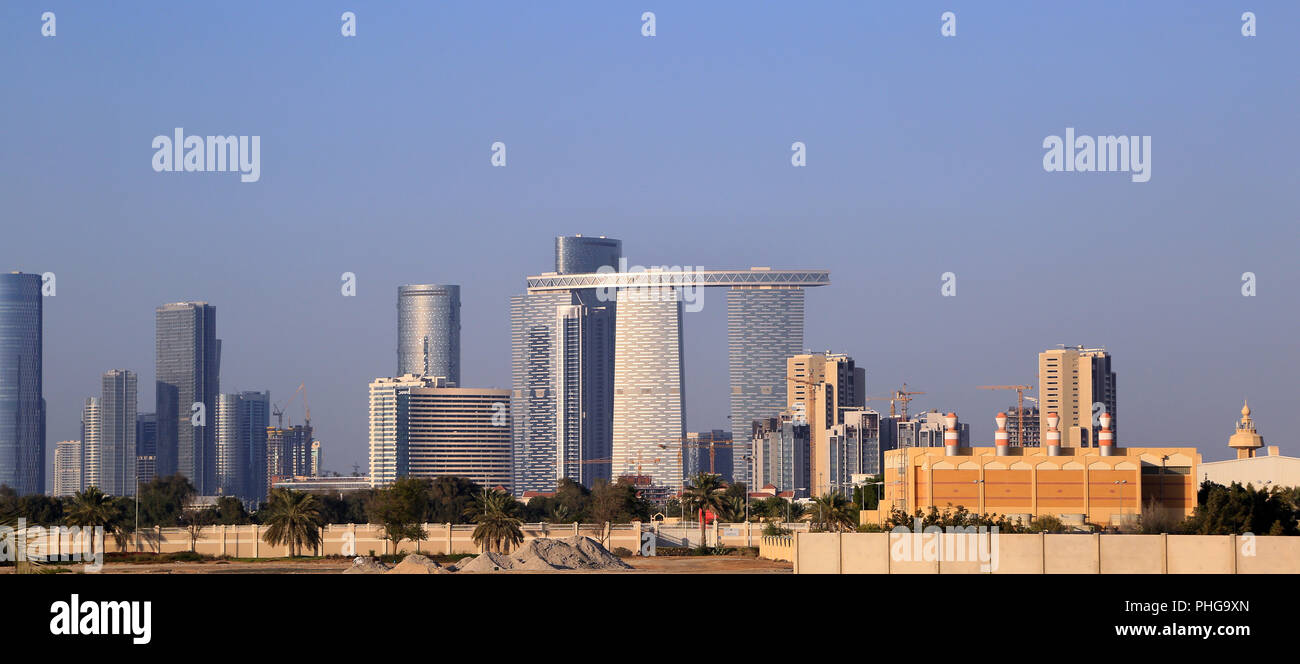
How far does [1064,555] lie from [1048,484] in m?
67.8

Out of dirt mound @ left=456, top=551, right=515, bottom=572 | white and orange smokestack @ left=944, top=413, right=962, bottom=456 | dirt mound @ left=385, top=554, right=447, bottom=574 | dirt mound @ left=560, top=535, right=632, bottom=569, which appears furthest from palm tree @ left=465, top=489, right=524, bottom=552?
white and orange smokestack @ left=944, top=413, right=962, bottom=456

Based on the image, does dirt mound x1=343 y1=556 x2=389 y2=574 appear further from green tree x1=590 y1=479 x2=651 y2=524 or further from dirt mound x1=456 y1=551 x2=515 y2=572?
green tree x1=590 y1=479 x2=651 y2=524

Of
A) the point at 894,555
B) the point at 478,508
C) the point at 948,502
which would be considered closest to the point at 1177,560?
the point at 894,555

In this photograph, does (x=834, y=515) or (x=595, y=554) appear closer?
(x=595, y=554)

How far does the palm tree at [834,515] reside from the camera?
129750mm

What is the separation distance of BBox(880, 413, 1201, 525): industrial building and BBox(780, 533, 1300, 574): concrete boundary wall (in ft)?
208

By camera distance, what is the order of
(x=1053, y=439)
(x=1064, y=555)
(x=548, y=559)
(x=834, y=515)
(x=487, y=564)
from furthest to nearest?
(x=1053, y=439) → (x=834, y=515) → (x=548, y=559) → (x=487, y=564) → (x=1064, y=555)

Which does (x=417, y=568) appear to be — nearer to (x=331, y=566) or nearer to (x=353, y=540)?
(x=331, y=566)

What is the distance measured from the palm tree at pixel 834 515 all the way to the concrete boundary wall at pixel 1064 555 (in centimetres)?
5718

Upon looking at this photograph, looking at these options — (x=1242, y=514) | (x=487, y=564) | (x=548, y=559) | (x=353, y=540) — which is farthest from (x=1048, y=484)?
(x=353, y=540)

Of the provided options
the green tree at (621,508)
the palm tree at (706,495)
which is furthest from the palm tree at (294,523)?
the green tree at (621,508)

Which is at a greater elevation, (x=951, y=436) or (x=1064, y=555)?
(x=951, y=436)

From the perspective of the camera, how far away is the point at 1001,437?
141 m
